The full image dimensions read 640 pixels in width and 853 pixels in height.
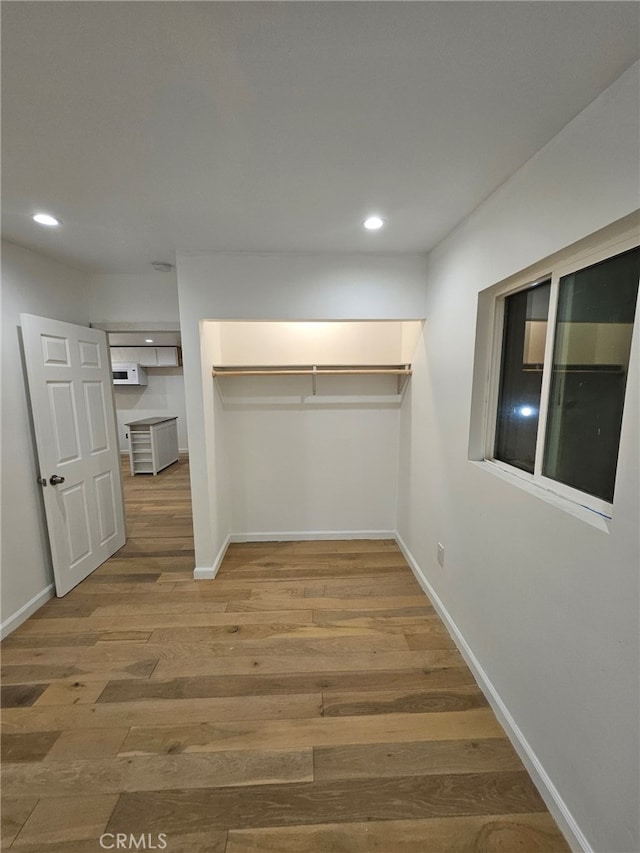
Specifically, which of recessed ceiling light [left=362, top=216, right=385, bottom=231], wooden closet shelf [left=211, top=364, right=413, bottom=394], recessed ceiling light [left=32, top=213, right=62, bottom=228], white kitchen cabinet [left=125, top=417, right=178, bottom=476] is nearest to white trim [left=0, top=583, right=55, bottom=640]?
wooden closet shelf [left=211, top=364, right=413, bottom=394]

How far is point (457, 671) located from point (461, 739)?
14.0 inches

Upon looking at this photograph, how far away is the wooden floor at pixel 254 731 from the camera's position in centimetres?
116

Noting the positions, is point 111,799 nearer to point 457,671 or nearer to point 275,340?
point 457,671

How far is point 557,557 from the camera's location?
1197mm

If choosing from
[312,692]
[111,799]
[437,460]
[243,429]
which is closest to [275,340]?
[243,429]

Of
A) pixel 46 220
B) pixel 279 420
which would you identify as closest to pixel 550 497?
pixel 279 420

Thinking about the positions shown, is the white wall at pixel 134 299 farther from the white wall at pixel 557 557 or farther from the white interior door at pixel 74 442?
the white wall at pixel 557 557

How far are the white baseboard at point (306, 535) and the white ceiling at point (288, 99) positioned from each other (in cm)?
272

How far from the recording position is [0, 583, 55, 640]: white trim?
2.02 meters

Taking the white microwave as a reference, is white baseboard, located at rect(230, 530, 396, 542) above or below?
below

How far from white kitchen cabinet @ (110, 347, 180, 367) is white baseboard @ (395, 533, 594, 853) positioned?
6354 mm

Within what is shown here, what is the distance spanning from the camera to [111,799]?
1.23m

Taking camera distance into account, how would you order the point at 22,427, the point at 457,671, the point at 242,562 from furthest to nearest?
the point at 242,562, the point at 22,427, the point at 457,671

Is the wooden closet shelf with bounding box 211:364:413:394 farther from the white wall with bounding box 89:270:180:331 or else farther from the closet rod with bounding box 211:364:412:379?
the white wall with bounding box 89:270:180:331
